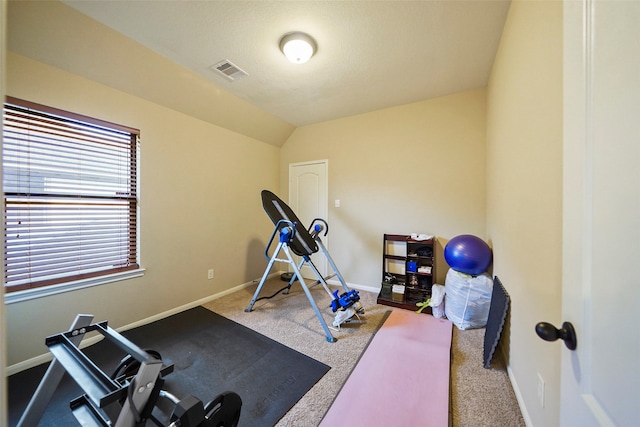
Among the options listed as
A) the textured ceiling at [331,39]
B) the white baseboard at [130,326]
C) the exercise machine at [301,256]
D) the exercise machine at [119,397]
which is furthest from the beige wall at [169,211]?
the exercise machine at [119,397]

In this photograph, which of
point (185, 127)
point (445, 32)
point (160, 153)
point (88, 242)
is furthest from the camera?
point (185, 127)

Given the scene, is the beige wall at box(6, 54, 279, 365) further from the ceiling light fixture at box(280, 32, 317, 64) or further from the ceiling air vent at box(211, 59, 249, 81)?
the ceiling light fixture at box(280, 32, 317, 64)

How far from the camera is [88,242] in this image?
7.30 ft

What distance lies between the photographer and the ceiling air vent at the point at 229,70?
2.32m

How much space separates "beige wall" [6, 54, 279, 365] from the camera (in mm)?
1929

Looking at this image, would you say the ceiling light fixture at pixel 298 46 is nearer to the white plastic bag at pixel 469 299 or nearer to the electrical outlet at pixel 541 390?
the white plastic bag at pixel 469 299

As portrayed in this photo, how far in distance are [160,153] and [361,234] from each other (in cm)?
273

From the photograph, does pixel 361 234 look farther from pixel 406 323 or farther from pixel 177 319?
pixel 177 319

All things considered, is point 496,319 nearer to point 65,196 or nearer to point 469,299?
point 469,299

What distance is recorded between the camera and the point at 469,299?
91.4 inches

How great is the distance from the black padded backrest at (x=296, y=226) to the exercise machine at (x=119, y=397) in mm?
1642

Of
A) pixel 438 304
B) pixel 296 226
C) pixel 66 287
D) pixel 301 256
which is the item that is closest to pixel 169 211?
pixel 66 287

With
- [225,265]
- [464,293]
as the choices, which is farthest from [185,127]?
[464,293]

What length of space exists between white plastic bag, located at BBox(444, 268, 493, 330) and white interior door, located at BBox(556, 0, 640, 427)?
1716 mm
